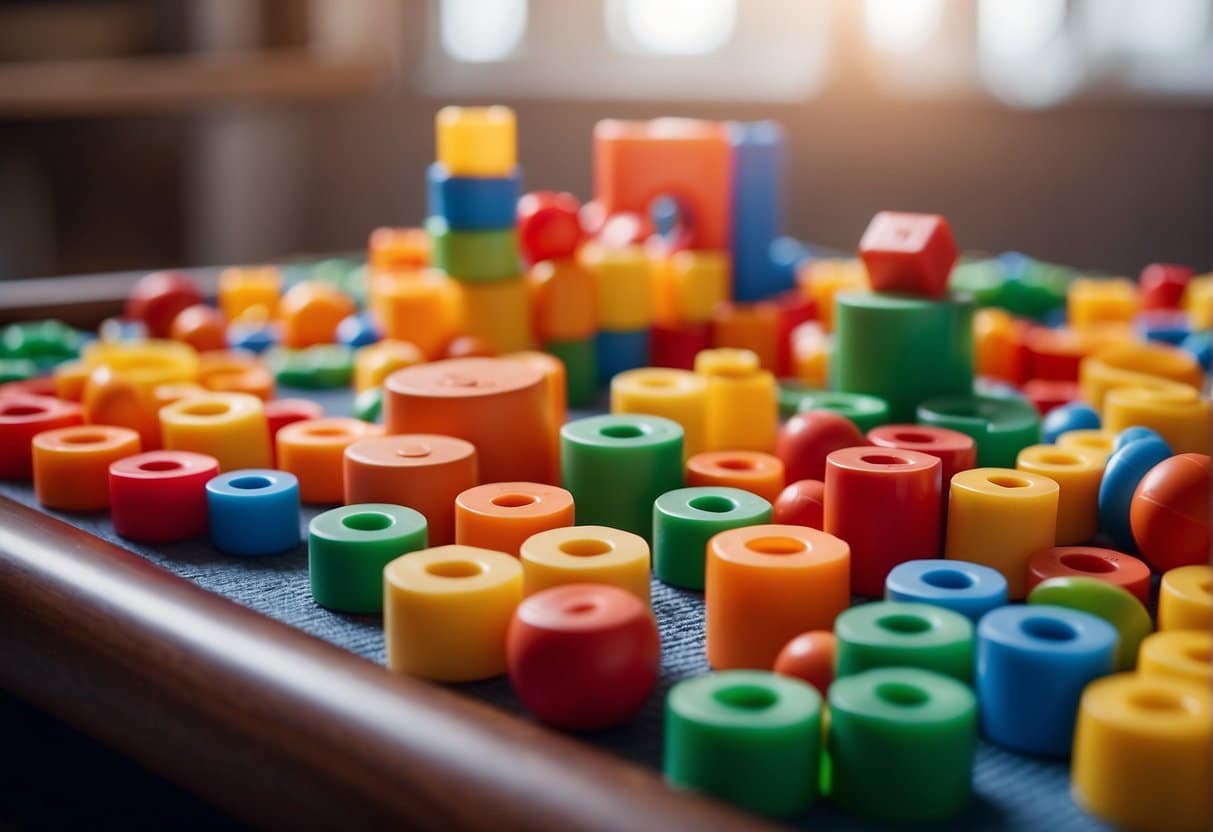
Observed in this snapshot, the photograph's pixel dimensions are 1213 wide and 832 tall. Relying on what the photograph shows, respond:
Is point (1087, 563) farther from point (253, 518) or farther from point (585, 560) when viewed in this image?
point (253, 518)

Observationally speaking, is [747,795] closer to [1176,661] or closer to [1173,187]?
[1176,661]

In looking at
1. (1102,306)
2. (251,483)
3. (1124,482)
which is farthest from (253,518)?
(1102,306)

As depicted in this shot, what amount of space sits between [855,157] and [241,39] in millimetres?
1720

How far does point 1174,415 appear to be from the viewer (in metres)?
1.07

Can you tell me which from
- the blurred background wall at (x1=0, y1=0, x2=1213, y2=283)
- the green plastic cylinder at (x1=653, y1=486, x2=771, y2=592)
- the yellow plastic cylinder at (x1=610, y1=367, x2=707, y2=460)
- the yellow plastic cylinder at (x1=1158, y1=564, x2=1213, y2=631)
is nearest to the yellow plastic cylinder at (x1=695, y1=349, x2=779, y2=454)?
the yellow plastic cylinder at (x1=610, y1=367, x2=707, y2=460)

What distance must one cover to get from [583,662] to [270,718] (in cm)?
15

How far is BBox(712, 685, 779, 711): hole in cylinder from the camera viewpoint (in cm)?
63

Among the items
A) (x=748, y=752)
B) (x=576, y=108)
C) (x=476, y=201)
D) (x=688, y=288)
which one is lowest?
(x=748, y=752)

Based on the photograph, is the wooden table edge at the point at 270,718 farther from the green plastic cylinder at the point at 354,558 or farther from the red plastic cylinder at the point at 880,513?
the red plastic cylinder at the point at 880,513

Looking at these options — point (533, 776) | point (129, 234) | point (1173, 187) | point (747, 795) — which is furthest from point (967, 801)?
point (129, 234)

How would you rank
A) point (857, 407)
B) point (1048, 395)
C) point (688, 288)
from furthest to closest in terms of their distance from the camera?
point (688, 288)
point (1048, 395)
point (857, 407)

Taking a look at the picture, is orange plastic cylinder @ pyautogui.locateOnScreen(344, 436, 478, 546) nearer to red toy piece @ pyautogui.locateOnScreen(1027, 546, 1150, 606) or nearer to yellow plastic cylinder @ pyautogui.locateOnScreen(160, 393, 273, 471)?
yellow plastic cylinder @ pyautogui.locateOnScreen(160, 393, 273, 471)

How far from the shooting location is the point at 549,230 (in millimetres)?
1440

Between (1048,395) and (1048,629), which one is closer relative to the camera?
(1048,629)
